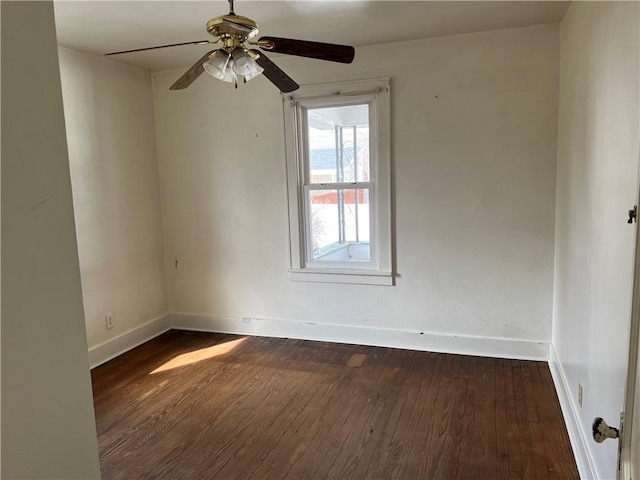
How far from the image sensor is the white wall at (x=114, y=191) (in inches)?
135

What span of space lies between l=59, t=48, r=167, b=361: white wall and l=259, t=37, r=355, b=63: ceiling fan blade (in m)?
1.98

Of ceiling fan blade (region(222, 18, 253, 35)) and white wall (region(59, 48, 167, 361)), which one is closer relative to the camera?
ceiling fan blade (region(222, 18, 253, 35))

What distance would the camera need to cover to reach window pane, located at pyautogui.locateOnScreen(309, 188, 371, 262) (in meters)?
3.80

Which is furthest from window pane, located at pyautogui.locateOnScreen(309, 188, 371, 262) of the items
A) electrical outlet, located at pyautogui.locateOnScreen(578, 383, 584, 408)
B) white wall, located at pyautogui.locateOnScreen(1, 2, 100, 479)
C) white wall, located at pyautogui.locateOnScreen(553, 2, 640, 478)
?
white wall, located at pyautogui.locateOnScreen(1, 2, 100, 479)

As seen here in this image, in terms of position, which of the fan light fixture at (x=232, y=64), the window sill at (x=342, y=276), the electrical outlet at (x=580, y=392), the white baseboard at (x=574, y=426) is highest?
the fan light fixture at (x=232, y=64)

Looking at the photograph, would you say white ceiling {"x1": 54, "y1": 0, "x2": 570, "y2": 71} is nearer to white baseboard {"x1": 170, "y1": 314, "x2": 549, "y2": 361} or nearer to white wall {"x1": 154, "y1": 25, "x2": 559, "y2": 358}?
white wall {"x1": 154, "y1": 25, "x2": 559, "y2": 358}

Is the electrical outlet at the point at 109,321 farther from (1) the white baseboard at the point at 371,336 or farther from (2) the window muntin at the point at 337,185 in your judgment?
(2) the window muntin at the point at 337,185

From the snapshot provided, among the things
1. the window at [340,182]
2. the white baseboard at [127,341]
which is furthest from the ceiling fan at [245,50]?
the white baseboard at [127,341]

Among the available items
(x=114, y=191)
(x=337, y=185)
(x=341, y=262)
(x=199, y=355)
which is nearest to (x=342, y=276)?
(x=341, y=262)

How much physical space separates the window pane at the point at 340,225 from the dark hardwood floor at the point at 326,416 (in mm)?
811

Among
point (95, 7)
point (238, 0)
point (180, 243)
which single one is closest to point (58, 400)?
point (238, 0)

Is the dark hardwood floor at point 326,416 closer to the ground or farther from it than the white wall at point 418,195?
closer to the ground

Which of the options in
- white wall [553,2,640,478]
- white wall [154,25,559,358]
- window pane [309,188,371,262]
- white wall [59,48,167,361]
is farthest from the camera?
window pane [309,188,371,262]

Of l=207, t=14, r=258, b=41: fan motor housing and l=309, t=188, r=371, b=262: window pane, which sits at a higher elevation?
l=207, t=14, r=258, b=41: fan motor housing
